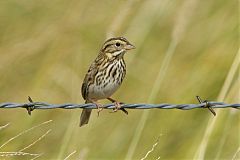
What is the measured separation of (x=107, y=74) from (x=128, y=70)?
1.56 metres

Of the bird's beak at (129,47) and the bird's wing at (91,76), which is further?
the bird's wing at (91,76)

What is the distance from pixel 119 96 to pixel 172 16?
1181 millimetres

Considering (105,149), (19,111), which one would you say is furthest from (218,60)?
(19,111)

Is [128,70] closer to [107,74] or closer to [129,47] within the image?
[107,74]

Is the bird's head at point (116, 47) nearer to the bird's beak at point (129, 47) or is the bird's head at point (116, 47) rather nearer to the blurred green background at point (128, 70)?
the bird's beak at point (129, 47)

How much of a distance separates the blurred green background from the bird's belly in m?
0.29

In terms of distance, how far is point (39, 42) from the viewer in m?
8.89

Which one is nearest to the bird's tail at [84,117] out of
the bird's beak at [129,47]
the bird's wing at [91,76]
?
the bird's wing at [91,76]

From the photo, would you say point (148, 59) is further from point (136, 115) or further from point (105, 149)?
point (105, 149)

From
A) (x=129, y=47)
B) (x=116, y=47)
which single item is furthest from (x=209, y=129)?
(x=116, y=47)

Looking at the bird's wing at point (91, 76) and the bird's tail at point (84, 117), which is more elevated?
the bird's wing at point (91, 76)

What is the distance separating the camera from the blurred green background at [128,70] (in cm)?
798

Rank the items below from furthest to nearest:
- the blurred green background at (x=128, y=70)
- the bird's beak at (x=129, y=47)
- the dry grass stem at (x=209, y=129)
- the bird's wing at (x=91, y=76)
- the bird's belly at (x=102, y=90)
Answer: the blurred green background at (x=128, y=70), the bird's wing at (x=91, y=76), the bird's belly at (x=102, y=90), the bird's beak at (x=129, y=47), the dry grass stem at (x=209, y=129)

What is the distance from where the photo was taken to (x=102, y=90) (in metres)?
7.41
